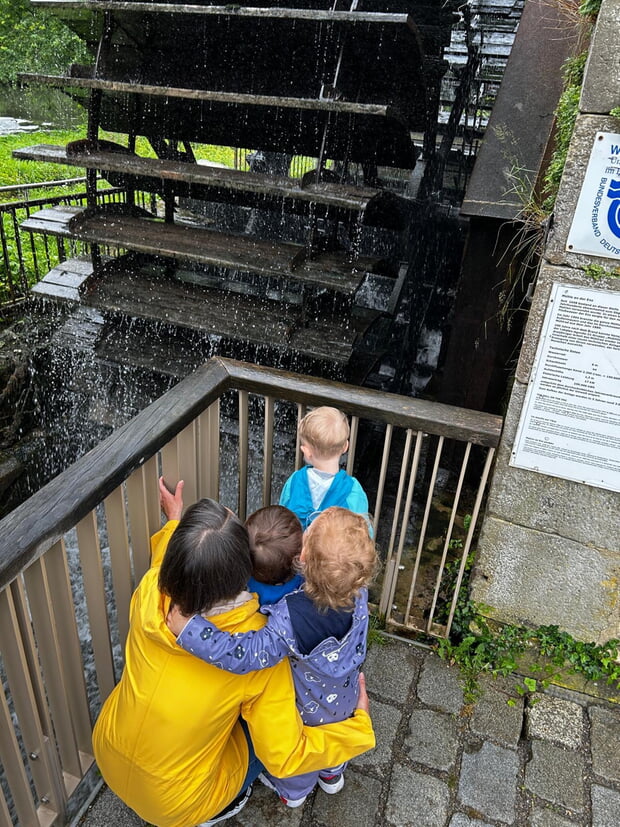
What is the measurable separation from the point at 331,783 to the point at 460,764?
471 millimetres

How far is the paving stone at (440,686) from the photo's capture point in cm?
230

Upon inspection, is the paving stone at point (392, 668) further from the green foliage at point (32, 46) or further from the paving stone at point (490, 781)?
the green foliage at point (32, 46)

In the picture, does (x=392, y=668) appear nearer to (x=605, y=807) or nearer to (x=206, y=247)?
(x=605, y=807)

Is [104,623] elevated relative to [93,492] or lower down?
lower down

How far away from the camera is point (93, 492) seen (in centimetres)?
152

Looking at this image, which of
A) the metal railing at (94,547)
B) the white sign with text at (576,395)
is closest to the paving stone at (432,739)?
the metal railing at (94,547)

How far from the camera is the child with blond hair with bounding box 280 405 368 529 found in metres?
2.00

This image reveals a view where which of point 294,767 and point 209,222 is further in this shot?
point 209,222

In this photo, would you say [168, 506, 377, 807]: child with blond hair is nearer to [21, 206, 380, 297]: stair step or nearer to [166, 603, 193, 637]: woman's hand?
[166, 603, 193, 637]: woman's hand

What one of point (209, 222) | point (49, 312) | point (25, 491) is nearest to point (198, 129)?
point (209, 222)

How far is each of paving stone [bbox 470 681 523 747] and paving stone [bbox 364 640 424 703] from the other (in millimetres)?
266

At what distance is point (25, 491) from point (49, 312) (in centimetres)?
210

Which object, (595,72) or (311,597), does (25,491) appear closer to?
(311,597)

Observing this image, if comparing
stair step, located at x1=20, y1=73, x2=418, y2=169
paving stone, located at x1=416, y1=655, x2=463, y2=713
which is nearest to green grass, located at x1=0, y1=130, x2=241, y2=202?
stair step, located at x1=20, y1=73, x2=418, y2=169
